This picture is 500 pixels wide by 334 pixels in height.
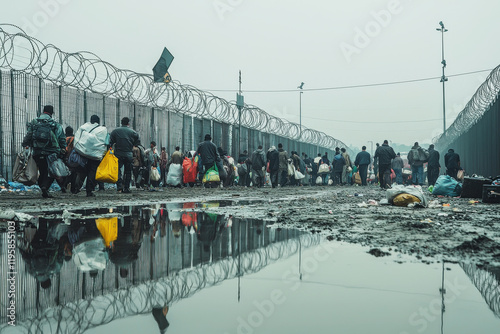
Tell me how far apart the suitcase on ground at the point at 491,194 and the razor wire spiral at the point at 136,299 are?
731cm

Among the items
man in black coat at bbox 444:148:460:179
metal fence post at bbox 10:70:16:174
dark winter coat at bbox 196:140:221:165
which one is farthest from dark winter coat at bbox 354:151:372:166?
metal fence post at bbox 10:70:16:174

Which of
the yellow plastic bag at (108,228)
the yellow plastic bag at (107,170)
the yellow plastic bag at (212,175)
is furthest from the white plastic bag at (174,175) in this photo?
the yellow plastic bag at (108,228)

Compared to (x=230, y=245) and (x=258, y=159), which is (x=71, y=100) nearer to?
(x=258, y=159)

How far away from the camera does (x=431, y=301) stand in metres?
2.43

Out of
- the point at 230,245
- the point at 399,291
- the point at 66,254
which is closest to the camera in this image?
the point at 399,291

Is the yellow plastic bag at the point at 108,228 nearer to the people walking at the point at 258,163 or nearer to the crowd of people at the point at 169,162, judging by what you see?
the crowd of people at the point at 169,162

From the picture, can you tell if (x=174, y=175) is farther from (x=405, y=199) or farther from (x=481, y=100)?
(x=405, y=199)

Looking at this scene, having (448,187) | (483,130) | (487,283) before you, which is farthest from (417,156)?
(487,283)

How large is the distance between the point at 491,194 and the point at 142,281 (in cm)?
843

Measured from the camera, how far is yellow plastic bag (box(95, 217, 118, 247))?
14.3 ft

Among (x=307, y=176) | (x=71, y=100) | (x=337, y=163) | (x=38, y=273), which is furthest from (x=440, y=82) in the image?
(x=38, y=273)

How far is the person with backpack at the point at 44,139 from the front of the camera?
979 centimetres

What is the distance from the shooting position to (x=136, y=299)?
96.3 inches

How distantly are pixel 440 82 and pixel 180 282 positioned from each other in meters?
42.4
